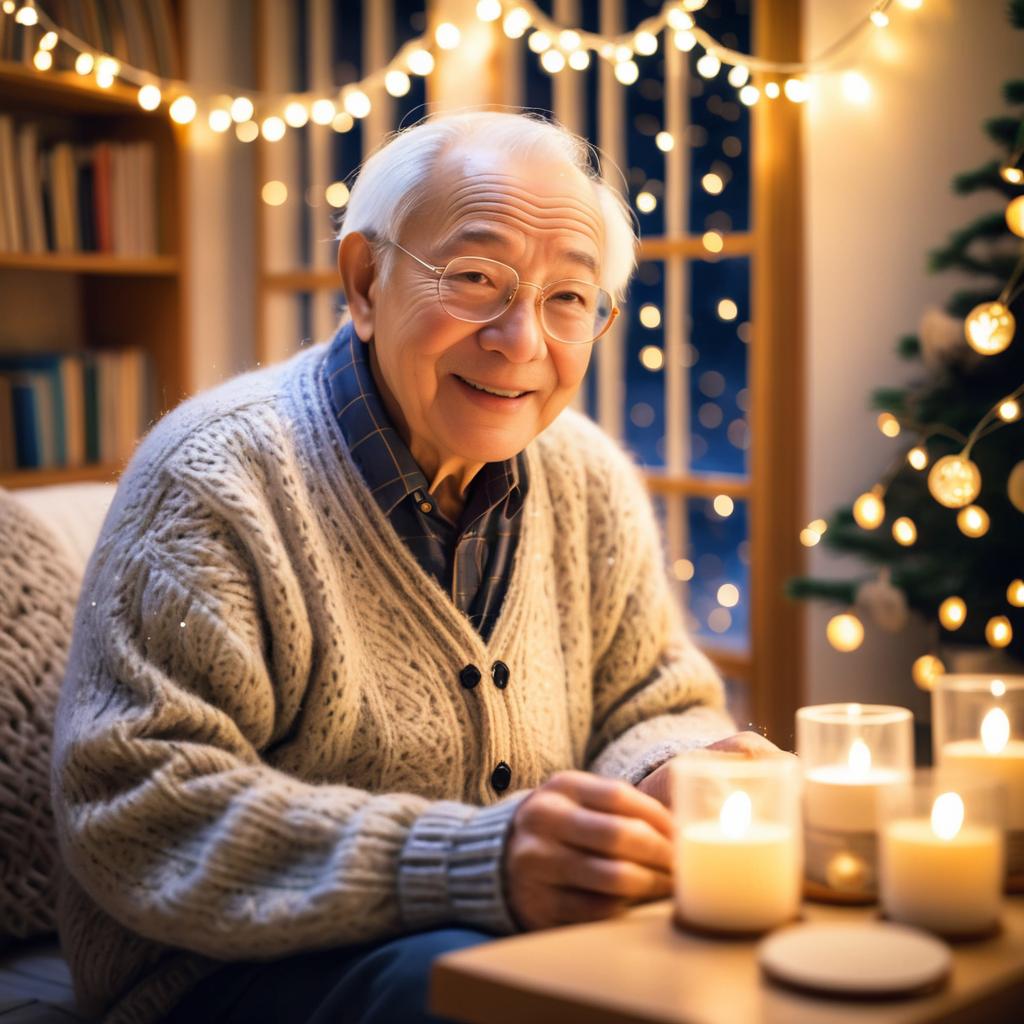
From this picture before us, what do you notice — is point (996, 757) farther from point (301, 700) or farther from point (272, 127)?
point (272, 127)

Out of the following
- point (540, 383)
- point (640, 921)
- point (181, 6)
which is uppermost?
point (181, 6)

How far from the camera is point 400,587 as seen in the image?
146 cm

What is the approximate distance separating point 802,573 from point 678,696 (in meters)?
1.54

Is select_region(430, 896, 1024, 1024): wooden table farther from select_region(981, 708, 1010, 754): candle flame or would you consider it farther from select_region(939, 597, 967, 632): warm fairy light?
select_region(939, 597, 967, 632): warm fairy light

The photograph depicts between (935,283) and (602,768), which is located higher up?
(935,283)

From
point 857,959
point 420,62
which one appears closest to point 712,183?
point 420,62

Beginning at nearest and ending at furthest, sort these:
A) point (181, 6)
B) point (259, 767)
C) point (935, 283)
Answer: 1. point (259, 767)
2. point (935, 283)
3. point (181, 6)

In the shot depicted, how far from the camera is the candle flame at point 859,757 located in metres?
1.01

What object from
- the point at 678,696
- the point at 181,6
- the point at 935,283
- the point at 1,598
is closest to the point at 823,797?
the point at 678,696

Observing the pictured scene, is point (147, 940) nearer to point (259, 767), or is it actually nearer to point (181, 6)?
point (259, 767)

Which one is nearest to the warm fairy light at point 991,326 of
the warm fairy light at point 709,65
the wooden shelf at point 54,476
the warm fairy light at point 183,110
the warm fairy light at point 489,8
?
the warm fairy light at point 709,65

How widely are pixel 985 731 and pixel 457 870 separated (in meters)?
0.42

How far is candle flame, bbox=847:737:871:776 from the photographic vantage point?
101cm

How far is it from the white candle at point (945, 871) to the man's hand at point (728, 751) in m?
0.35
